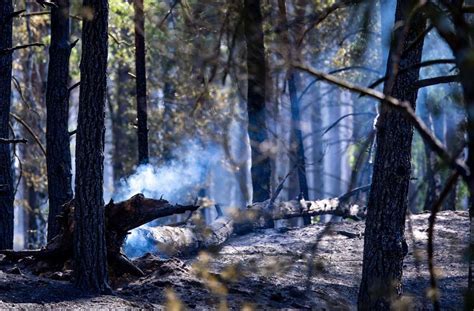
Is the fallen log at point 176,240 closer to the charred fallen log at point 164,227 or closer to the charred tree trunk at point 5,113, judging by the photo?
the charred fallen log at point 164,227

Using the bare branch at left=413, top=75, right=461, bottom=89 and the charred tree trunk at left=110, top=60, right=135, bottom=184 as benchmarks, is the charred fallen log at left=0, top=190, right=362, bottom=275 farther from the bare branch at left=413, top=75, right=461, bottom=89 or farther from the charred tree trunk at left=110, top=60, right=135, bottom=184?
Answer: the charred tree trunk at left=110, top=60, right=135, bottom=184

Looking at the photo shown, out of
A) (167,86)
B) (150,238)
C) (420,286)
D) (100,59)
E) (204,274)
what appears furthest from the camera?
(167,86)

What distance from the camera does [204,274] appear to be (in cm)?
837

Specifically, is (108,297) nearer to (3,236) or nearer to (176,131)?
(3,236)

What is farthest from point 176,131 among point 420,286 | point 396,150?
point 396,150

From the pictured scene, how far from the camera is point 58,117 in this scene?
1142cm

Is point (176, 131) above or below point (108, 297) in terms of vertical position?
above

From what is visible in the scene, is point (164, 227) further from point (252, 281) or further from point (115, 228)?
point (252, 281)

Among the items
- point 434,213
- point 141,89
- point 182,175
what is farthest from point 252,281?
point 182,175

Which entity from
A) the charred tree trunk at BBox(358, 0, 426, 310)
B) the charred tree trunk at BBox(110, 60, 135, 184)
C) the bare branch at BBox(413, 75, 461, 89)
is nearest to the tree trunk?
the charred tree trunk at BBox(358, 0, 426, 310)

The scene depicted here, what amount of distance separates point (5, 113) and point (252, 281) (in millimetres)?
4486

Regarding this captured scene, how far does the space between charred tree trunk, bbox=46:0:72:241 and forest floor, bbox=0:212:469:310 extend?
2247 mm

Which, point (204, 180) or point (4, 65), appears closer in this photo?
point (4, 65)

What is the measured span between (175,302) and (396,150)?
2410 mm
